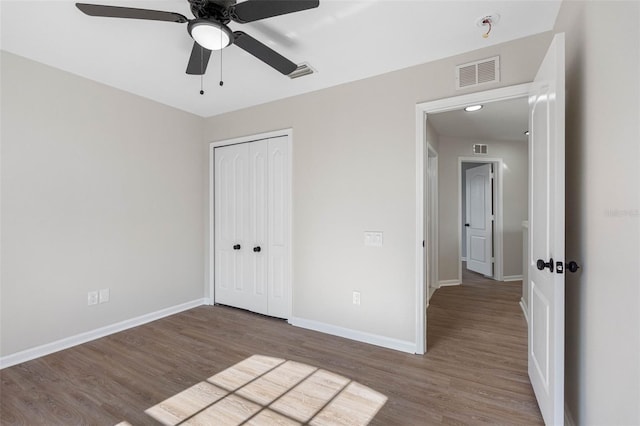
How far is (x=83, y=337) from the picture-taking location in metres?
2.87

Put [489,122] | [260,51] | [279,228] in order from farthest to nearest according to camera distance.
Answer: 1. [489,122]
2. [279,228]
3. [260,51]

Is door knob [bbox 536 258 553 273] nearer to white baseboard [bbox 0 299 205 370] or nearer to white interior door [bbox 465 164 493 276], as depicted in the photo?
white baseboard [bbox 0 299 205 370]

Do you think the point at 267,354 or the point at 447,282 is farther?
the point at 447,282

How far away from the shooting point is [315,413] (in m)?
1.86

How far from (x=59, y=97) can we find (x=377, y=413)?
374 cm

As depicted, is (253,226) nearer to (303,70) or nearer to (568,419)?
(303,70)

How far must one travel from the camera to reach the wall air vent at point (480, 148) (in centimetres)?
524

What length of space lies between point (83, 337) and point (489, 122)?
18.3ft

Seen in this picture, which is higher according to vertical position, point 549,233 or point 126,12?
point 126,12

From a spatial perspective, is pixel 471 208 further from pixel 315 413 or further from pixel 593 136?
pixel 315 413

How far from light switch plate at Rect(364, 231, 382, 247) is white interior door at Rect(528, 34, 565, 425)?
3.98 feet

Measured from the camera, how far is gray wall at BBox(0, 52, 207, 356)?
2475mm

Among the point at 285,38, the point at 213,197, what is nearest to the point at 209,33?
the point at 285,38

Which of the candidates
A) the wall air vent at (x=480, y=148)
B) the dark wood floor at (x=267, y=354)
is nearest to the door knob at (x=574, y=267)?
the dark wood floor at (x=267, y=354)
